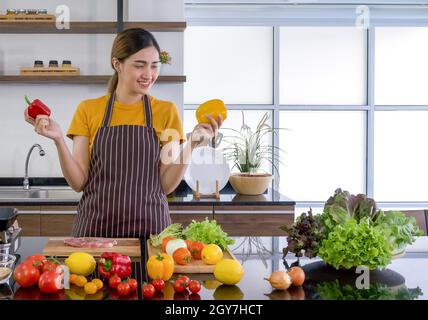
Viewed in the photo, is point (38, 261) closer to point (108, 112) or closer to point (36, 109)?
point (36, 109)

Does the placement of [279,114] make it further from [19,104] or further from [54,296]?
[54,296]

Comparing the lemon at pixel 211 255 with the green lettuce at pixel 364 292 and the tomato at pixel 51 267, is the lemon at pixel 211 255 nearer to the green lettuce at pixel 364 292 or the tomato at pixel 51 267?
the green lettuce at pixel 364 292

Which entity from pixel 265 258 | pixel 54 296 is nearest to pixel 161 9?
pixel 265 258

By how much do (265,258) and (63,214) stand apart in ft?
7.16

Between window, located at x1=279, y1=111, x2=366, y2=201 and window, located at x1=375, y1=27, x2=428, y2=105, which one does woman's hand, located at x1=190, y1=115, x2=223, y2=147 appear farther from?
window, located at x1=375, y1=27, x2=428, y2=105

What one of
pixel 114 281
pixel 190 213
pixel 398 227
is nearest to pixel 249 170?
pixel 190 213

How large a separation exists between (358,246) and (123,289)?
0.73 metres

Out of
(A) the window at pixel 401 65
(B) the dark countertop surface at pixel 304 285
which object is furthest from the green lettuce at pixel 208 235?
(A) the window at pixel 401 65

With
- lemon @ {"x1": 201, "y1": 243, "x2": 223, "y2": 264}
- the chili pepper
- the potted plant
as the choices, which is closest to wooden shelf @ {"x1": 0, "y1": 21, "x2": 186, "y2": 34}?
the potted plant

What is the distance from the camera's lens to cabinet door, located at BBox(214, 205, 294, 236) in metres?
4.16

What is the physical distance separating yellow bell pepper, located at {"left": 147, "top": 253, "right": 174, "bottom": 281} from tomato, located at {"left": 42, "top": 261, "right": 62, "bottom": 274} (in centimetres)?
26

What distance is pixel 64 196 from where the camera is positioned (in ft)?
15.4

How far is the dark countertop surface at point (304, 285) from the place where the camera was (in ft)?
5.82

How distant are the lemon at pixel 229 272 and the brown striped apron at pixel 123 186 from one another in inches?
33.3
